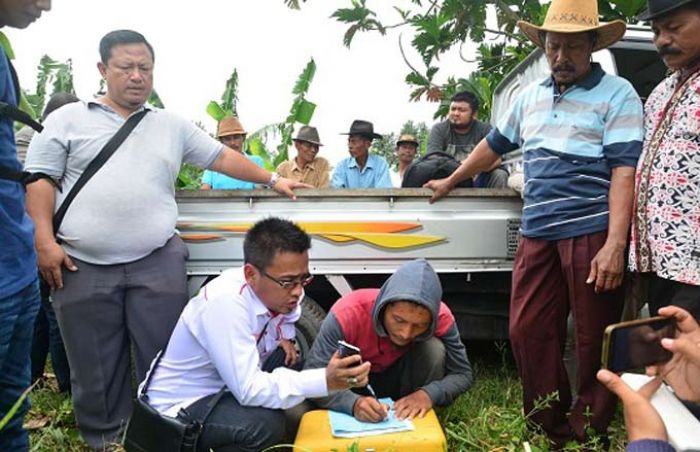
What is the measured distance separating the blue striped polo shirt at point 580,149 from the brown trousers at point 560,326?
10cm

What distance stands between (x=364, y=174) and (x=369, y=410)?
317cm

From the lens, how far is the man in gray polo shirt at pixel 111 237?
8.98 feet

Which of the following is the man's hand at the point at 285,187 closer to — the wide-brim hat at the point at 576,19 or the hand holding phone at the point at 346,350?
the hand holding phone at the point at 346,350

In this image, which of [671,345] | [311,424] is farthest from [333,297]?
[671,345]

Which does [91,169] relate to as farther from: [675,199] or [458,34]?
[458,34]

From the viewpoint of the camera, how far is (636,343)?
56.5 inches

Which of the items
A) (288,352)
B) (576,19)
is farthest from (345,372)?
(576,19)

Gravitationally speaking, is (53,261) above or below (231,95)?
below

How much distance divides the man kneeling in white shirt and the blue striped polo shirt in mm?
1035

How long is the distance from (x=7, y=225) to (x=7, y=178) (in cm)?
14

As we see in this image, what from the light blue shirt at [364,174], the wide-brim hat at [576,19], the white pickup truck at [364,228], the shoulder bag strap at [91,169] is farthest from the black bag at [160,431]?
the light blue shirt at [364,174]

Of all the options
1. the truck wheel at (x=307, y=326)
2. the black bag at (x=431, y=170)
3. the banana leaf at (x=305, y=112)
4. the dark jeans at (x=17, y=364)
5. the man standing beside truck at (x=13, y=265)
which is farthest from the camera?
the banana leaf at (x=305, y=112)

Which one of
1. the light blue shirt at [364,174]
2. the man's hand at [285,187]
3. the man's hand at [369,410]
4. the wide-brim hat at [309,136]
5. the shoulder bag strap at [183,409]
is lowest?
the man's hand at [369,410]

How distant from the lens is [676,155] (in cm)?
221
